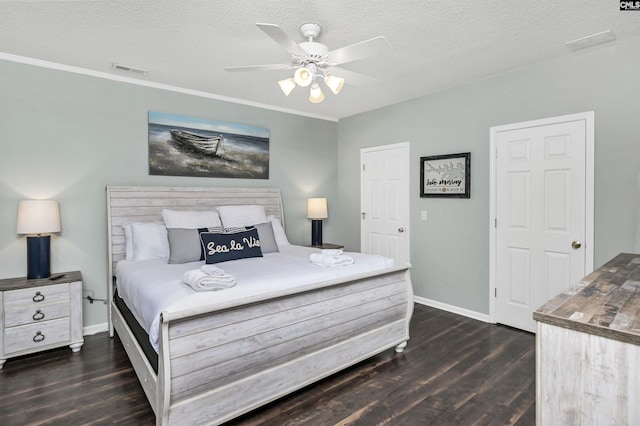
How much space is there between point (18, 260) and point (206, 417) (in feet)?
8.35

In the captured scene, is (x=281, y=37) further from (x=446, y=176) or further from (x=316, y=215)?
(x=316, y=215)

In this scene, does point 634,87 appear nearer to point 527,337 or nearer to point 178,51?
point 527,337

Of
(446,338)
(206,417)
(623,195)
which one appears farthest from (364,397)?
(623,195)

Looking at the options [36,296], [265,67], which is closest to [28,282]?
[36,296]

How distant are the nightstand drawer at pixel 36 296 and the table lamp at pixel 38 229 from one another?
19cm

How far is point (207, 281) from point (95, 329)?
221cm

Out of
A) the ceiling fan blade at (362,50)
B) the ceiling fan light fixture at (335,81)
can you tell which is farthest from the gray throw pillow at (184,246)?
the ceiling fan blade at (362,50)

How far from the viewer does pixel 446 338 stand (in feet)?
10.9

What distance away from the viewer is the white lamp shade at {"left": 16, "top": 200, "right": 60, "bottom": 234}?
2.92m

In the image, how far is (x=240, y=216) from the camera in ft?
13.0

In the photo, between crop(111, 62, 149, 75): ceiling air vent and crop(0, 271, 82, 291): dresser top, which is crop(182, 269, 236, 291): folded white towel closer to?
crop(0, 271, 82, 291): dresser top

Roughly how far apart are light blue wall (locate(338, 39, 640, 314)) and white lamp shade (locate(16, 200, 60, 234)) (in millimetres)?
3653

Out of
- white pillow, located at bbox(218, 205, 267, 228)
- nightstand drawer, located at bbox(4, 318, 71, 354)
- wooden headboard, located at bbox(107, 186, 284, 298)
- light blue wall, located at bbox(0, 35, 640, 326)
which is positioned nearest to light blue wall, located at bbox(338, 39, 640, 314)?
light blue wall, located at bbox(0, 35, 640, 326)

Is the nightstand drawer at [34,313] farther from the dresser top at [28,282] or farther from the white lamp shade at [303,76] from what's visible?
the white lamp shade at [303,76]
